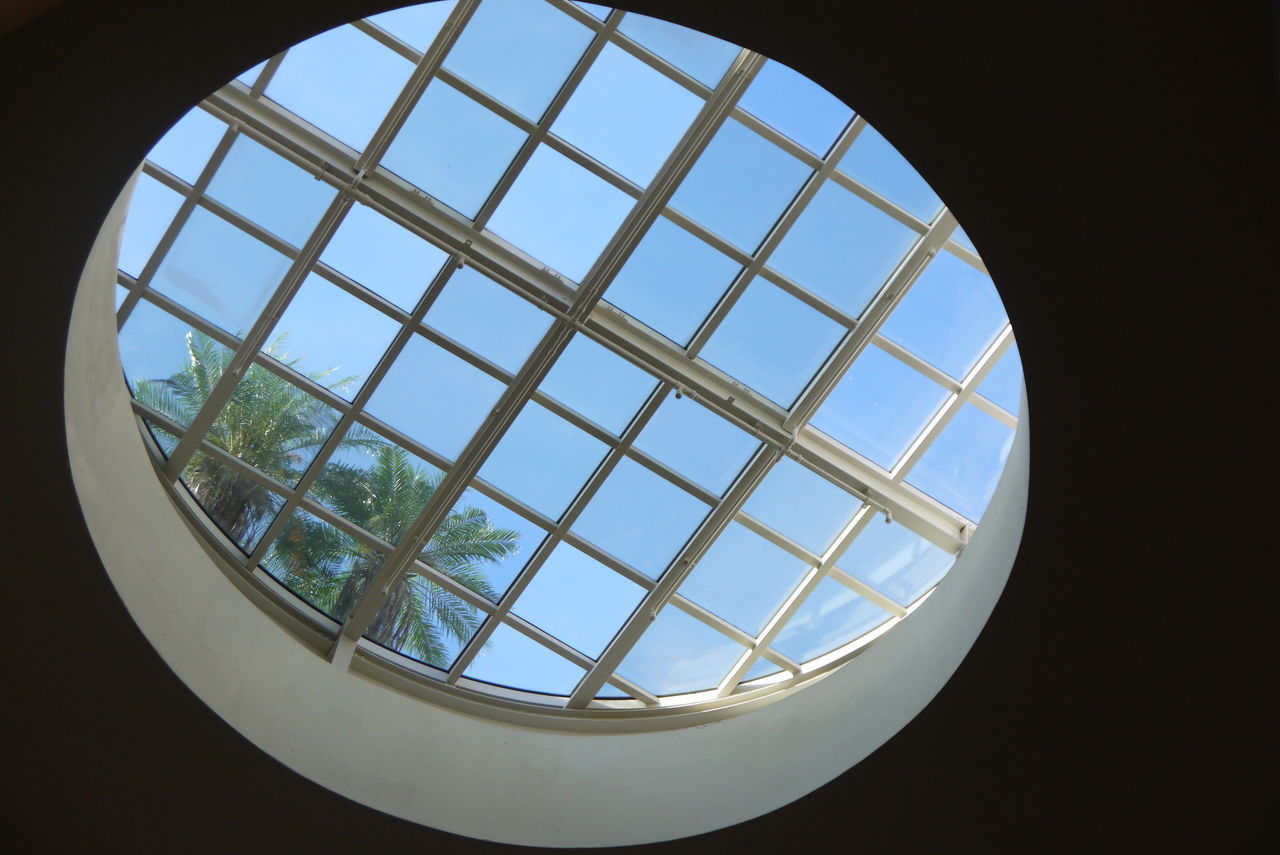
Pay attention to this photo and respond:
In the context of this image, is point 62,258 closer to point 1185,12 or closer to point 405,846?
point 405,846

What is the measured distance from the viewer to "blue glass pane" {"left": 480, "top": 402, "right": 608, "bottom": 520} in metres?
10.9

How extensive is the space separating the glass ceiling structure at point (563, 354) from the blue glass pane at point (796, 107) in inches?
1.2

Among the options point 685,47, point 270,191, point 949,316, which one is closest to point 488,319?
point 270,191

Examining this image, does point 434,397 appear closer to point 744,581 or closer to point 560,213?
point 560,213

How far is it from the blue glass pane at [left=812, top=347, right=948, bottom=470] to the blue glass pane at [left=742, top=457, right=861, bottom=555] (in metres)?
0.50

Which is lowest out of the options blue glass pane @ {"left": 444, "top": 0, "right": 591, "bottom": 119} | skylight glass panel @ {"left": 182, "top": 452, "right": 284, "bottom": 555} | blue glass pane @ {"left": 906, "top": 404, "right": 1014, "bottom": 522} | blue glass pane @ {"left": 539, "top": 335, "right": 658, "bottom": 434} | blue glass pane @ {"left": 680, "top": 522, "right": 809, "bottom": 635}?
skylight glass panel @ {"left": 182, "top": 452, "right": 284, "bottom": 555}

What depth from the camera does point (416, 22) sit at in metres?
9.62

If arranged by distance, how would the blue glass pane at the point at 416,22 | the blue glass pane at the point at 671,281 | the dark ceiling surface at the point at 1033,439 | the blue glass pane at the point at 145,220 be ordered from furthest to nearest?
the blue glass pane at the point at 671,281
the blue glass pane at the point at 145,220
the blue glass pane at the point at 416,22
the dark ceiling surface at the point at 1033,439

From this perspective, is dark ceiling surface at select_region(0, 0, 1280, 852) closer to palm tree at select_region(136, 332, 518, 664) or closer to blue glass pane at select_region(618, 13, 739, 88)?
palm tree at select_region(136, 332, 518, 664)

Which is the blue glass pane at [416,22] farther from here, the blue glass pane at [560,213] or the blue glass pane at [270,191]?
the blue glass pane at [270,191]

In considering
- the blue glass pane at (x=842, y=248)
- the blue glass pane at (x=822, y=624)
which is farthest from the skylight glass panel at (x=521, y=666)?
the blue glass pane at (x=842, y=248)

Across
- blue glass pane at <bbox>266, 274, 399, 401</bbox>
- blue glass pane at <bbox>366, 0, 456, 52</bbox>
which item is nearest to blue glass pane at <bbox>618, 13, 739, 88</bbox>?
blue glass pane at <bbox>366, 0, 456, 52</bbox>

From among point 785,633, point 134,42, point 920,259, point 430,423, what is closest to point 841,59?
point 134,42

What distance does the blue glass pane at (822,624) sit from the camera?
11.3 metres
